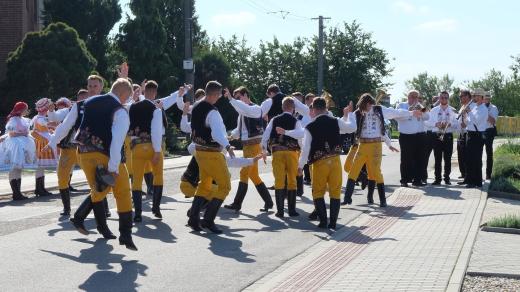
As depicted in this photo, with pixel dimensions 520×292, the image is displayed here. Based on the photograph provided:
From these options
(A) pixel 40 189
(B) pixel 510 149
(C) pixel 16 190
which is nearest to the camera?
(C) pixel 16 190

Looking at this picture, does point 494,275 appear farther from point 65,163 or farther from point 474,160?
point 474,160

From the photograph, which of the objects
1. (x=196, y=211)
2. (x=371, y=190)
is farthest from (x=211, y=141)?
(x=371, y=190)

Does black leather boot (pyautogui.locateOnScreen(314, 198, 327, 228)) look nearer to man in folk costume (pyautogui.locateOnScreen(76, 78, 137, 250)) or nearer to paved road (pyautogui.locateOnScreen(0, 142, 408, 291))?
paved road (pyautogui.locateOnScreen(0, 142, 408, 291))

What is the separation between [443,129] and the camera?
59.9ft

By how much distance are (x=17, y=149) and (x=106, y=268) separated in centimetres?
782

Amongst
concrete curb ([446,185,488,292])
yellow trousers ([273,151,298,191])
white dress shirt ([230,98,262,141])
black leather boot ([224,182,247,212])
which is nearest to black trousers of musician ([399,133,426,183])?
concrete curb ([446,185,488,292])

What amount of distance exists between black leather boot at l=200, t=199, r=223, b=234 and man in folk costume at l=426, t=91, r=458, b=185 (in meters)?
8.29

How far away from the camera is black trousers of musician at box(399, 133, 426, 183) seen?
18047 millimetres

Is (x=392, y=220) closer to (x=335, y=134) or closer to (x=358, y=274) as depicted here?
(x=335, y=134)

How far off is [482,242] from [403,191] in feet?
21.7

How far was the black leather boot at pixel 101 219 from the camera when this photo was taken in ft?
32.3

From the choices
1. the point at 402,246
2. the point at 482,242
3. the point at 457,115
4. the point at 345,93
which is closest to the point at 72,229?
the point at 402,246

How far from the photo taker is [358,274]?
27.4 ft

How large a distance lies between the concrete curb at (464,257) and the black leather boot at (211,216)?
3.17 meters
